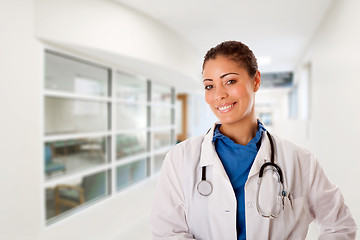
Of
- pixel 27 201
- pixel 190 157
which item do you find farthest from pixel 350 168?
pixel 27 201

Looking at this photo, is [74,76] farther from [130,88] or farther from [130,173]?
[130,173]

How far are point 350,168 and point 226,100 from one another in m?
1.37

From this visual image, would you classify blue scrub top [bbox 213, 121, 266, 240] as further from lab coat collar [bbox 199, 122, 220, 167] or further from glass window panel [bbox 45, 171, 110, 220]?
glass window panel [bbox 45, 171, 110, 220]

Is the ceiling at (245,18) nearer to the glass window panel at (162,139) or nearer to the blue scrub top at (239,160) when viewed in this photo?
the blue scrub top at (239,160)

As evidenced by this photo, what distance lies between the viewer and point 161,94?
410 centimetres

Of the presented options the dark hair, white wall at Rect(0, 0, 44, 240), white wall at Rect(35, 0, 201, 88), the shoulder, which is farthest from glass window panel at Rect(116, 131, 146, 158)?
the dark hair

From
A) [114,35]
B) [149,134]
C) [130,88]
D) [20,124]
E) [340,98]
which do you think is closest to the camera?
[20,124]

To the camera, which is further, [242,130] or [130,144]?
[130,144]

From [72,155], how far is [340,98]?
2.56 m

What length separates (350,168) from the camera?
159 cm

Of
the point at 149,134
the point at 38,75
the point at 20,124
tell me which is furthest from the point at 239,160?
the point at 149,134

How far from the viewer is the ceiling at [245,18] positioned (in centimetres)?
216

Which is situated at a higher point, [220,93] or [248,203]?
[220,93]

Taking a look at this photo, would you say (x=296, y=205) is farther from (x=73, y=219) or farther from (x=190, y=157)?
(x=73, y=219)
